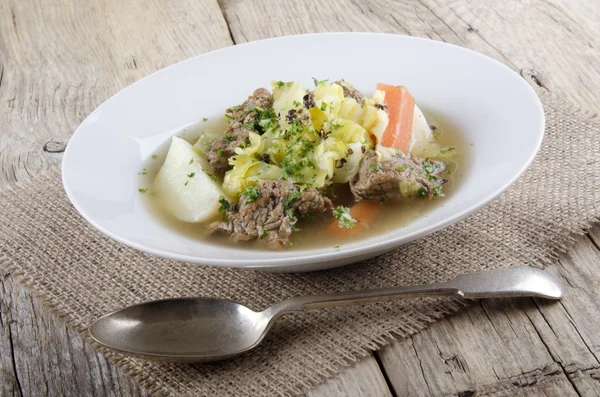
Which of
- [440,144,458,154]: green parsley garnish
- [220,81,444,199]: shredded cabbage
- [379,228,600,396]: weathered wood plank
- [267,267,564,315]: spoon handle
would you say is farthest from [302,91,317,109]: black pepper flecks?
[379,228,600,396]: weathered wood plank

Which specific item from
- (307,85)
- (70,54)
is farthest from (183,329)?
(70,54)

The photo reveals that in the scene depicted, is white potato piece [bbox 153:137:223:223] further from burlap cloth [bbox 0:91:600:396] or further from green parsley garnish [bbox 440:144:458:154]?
green parsley garnish [bbox 440:144:458:154]

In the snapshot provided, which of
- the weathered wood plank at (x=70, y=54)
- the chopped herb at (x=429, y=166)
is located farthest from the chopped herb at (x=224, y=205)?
the weathered wood plank at (x=70, y=54)

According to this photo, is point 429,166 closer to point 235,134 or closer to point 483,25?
point 235,134

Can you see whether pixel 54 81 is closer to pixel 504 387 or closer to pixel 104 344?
pixel 104 344

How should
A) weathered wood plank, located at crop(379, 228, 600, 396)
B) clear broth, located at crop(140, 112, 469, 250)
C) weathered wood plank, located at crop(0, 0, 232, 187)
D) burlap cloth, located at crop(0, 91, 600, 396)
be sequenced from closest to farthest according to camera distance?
weathered wood plank, located at crop(379, 228, 600, 396) → burlap cloth, located at crop(0, 91, 600, 396) → clear broth, located at crop(140, 112, 469, 250) → weathered wood plank, located at crop(0, 0, 232, 187)

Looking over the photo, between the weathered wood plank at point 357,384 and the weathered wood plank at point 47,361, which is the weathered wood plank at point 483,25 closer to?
the weathered wood plank at point 357,384

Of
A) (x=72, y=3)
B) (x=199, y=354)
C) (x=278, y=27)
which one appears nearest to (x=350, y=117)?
(x=199, y=354)
